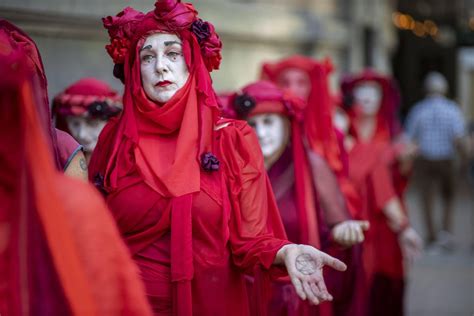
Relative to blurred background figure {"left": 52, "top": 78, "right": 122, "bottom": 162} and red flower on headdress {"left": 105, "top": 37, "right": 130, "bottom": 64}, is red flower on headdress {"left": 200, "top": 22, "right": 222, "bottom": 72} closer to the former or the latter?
red flower on headdress {"left": 105, "top": 37, "right": 130, "bottom": 64}

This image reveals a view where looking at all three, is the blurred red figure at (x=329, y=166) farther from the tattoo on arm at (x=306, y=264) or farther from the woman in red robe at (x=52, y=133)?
the woman in red robe at (x=52, y=133)

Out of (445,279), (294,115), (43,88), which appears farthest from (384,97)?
(43,88)

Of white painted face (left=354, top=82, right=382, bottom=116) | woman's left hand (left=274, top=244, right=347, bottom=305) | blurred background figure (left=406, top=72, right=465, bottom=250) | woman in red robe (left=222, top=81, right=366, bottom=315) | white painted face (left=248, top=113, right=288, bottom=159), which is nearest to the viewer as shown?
woman's left hand (left=274, top=244, right=347, bottom=305)

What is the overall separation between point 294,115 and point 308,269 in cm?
199

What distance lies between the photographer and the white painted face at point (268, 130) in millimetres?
5898

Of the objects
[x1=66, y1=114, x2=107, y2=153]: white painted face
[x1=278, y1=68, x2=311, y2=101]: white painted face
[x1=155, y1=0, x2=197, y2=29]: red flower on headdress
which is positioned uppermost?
[x1=155, y1=0, x2=197, y2=29]: red flower on headdress

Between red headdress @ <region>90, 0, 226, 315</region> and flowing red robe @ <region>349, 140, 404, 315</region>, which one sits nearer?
red headdress @ <region>90, 0, 226, 315</region>

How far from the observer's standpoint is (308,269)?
13.3ft

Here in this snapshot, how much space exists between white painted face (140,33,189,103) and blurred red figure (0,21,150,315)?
3.99ft

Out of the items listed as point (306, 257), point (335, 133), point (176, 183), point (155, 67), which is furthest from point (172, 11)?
point (335, 133)

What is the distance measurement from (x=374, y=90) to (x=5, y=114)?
590 centimetres

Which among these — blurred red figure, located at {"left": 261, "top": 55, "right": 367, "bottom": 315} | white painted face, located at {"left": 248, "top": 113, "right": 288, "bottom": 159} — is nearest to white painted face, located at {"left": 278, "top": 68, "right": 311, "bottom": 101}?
blurred red figure, located at {"left": 261, "top": 55, "right": 367, "bottom": 315}

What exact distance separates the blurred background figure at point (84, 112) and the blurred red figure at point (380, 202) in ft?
8.10

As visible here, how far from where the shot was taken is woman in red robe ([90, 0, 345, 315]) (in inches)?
166
